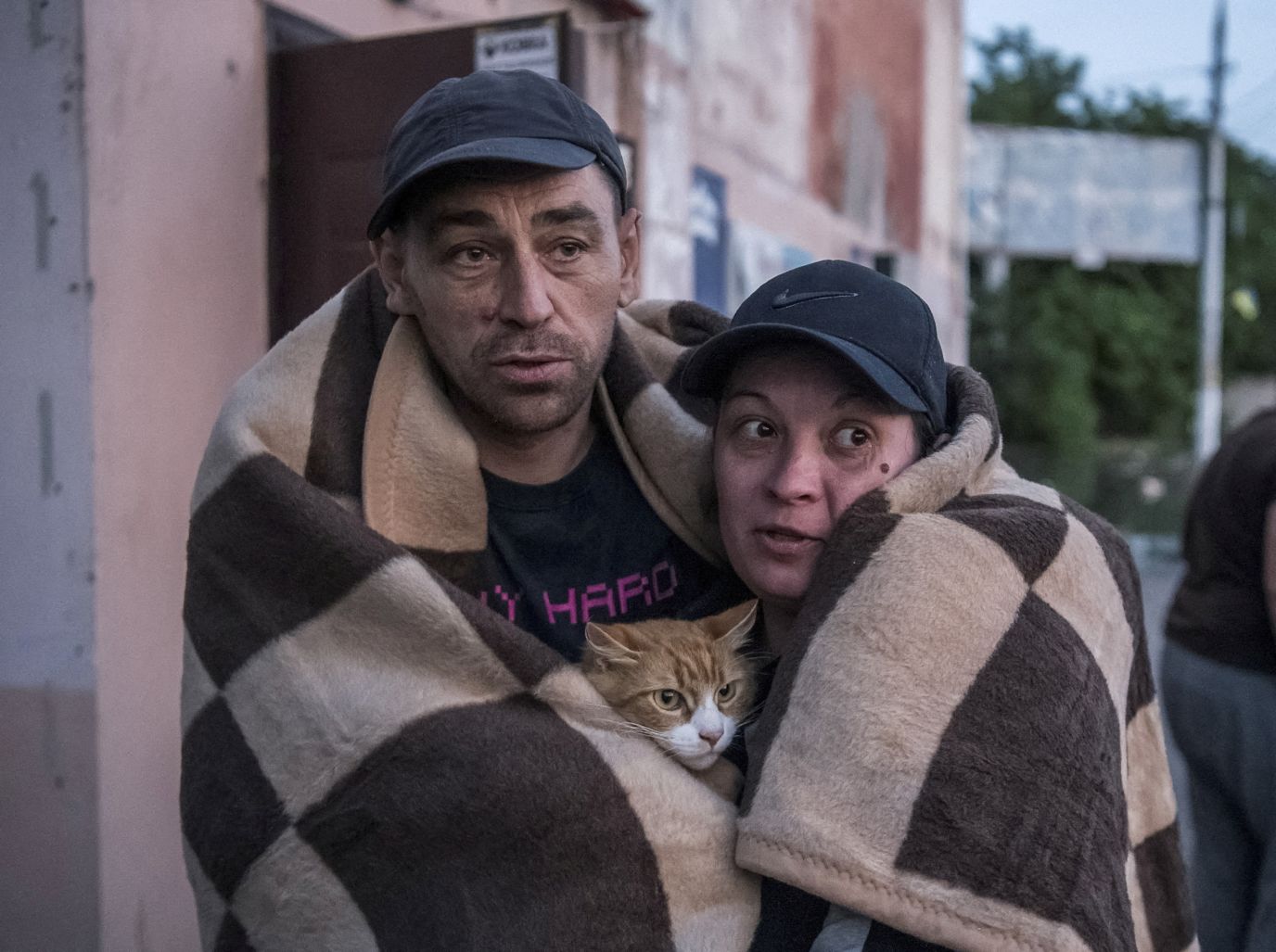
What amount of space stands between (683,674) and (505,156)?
2.99 ft

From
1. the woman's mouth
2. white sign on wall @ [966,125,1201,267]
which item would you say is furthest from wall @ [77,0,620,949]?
white sign on wall @ [966,125,1201,267]

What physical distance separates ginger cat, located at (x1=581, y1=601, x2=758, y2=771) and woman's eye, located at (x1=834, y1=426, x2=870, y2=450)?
355mm

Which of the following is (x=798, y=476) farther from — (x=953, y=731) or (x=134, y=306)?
(x=134, y=306)

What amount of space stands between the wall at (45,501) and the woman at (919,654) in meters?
2.05

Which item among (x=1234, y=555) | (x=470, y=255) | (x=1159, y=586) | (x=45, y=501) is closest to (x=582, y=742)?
(x=470, y=255)

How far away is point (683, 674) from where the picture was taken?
205cm

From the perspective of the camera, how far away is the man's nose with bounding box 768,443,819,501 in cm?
188

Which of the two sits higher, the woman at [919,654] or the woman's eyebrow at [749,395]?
the woman's eyebrow at [749,395]

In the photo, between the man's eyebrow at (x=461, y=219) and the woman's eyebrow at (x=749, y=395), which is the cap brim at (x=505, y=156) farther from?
the woman's eyebrow at (x=749, y=395)

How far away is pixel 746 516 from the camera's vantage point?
1.97 m

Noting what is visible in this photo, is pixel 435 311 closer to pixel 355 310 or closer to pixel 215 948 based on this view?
pixel 355 310

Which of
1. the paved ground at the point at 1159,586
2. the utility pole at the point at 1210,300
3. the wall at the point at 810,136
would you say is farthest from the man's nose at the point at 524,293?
the utility pole at the point at 1210,300

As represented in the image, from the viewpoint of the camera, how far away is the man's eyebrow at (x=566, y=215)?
6.59 feet

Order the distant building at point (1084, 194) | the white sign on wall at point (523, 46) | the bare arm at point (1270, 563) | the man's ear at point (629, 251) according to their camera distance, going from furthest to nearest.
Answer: the distant building at point (1084, 194) < the white sign on wall at point (523, 46) < the bare arm at point (1270, 563) < the man's ear at point (629, 251)
